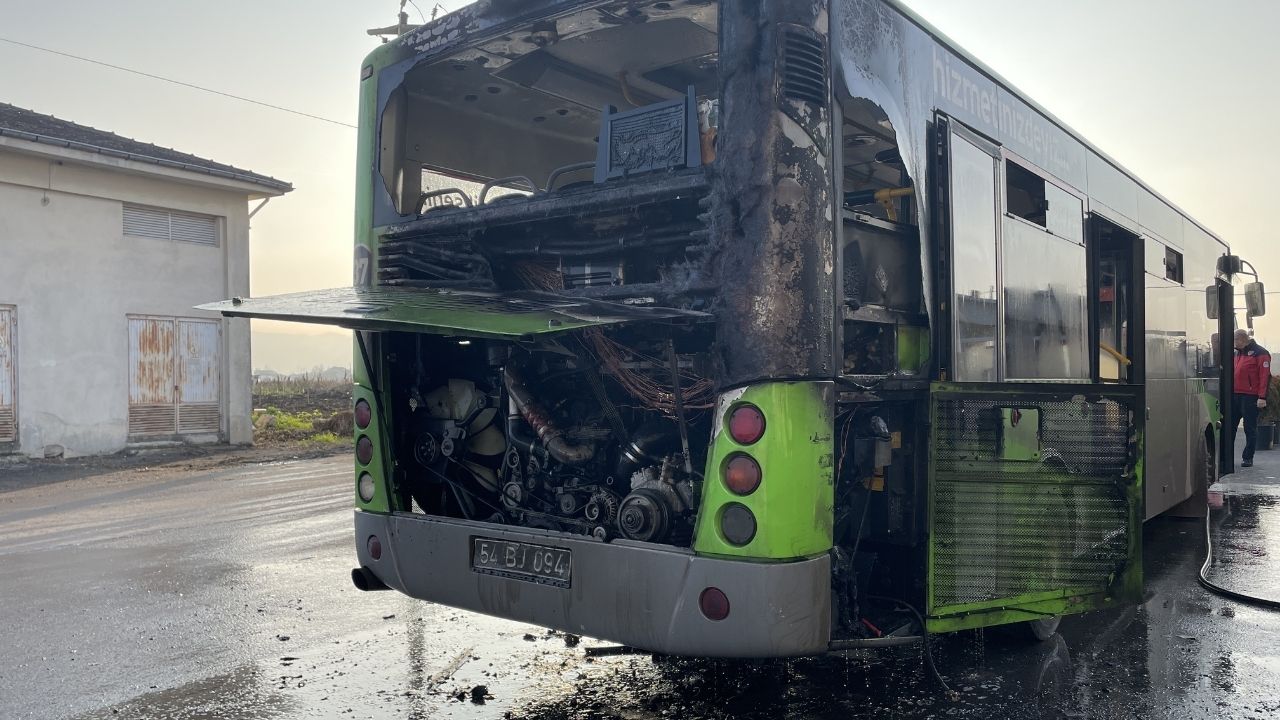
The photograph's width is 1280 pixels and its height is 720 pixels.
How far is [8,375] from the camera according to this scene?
16.1 meters

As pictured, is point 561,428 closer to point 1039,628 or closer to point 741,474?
point 741,474

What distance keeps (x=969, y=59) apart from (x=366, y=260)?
3329 millimetres

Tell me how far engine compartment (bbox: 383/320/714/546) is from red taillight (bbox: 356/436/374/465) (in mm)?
133

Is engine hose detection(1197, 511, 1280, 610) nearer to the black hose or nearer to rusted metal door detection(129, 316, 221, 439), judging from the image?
the black hose

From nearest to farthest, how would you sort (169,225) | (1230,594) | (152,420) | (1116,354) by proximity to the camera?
(1230,594) → (1116,354) → (152,420) → (169,225)

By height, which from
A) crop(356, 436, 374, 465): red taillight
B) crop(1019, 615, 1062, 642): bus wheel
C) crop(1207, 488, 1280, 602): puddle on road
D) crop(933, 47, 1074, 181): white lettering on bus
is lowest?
crop(1207, 488, 1280, 602): puddle on road

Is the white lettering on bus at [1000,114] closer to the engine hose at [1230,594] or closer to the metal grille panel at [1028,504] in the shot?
the metal grille panel at [1028,504]

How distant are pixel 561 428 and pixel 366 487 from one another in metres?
1.17

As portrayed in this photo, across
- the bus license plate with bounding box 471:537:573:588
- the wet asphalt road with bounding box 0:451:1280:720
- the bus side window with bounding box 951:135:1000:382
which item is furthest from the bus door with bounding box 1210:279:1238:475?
the bus license plate with bounding box 471:537:573:588

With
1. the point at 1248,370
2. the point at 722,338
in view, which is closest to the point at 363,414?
the point at 722,338

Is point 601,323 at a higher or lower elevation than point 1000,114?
lower

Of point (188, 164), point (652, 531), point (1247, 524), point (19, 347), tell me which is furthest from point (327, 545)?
point (188, 164)

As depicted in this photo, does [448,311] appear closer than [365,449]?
Yes

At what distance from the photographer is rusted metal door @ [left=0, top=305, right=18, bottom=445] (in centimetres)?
1602
